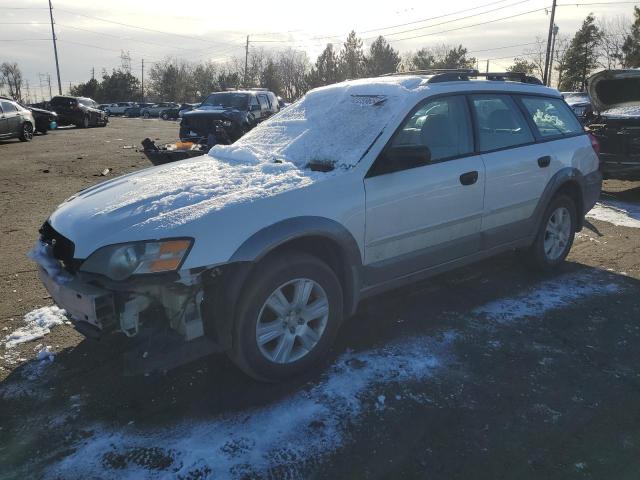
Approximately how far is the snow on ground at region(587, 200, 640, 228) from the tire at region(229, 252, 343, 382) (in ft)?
17.9

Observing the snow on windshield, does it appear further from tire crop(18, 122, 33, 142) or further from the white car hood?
tire crop(18, 122, 33, 142)

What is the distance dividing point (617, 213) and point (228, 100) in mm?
10697

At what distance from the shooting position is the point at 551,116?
5.19 meters

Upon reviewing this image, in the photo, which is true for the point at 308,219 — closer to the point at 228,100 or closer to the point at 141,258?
the point at 141,258

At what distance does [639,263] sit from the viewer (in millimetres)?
5562

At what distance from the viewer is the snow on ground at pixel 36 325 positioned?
388cm

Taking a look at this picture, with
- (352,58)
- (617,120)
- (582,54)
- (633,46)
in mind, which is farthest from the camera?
(352,58)

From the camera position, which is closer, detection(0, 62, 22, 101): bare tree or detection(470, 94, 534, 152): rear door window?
detection(470, 94, 534, 152): rear door window

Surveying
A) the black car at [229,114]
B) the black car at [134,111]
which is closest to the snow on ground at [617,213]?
the black car at [229,114]

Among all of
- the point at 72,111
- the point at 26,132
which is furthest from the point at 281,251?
the point at 72,111

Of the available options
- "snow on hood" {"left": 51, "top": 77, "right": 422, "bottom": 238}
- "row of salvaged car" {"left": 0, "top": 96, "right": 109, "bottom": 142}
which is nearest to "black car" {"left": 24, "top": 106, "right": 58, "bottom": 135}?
"row of salvaged car" {"left": 0, "top": 96, "right": 109, "bottom": 142}

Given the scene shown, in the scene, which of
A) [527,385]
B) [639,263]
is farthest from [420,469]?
[639,263]

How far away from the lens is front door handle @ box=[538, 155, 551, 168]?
479 centimetres

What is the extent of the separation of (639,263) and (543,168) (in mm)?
1727
